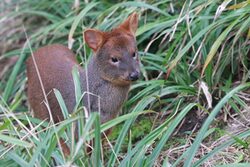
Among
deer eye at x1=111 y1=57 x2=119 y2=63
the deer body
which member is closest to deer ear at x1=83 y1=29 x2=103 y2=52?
the deer body

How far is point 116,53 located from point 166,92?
1.77ft

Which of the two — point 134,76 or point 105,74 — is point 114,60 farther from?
point 134,76

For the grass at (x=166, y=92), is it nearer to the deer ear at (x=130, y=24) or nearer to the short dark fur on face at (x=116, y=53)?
the short dark fur on face at (x=116, y=53)

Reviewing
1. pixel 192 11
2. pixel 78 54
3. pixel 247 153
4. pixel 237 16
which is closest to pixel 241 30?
pixel 237 16

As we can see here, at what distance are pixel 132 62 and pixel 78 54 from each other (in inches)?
56.2

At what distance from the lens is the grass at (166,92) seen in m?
4.33

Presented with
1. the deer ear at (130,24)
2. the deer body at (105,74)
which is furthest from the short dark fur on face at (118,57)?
the deer ear at (130,24)

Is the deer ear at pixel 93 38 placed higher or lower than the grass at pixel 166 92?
higher

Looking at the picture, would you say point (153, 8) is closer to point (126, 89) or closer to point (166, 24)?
point (166, 24)

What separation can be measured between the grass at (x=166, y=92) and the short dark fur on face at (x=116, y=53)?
0.15 metres

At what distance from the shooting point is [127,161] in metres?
4.30

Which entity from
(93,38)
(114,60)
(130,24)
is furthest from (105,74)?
(130,24)

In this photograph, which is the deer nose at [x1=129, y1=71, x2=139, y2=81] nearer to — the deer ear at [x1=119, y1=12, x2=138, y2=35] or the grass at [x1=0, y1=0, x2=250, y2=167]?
the grass at [x1=0, y1=0, x2=250, y2=167]

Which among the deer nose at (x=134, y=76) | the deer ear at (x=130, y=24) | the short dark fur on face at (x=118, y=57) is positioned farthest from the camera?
the deer ear at (x=130, y=24)
